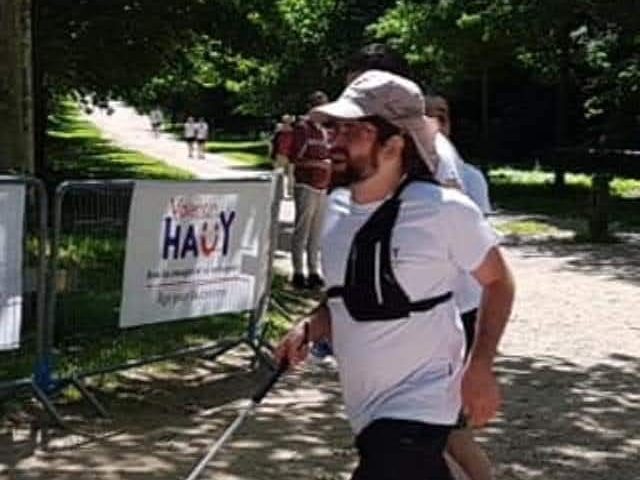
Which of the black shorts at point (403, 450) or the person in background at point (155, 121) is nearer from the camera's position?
the black shorts at point (403, 450)

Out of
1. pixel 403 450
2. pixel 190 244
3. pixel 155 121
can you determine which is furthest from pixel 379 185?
pixel 155 121

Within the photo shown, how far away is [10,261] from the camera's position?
6.83 meters

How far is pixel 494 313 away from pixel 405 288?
273 mm

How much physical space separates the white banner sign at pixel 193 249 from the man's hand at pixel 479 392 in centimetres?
414

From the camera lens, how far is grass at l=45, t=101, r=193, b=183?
31.1 metres

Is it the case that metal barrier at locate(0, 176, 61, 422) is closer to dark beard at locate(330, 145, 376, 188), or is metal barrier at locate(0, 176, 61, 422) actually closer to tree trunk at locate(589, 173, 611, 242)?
dark beard at locate(330, 145, 376, 188)

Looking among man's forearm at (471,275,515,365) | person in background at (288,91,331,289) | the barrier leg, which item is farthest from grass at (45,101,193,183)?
man's forearm at (471,275,515,365)

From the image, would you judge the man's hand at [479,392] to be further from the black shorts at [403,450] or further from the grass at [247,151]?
the grass at [247,151]

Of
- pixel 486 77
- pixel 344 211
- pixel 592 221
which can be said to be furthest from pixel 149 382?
pixel 486 77

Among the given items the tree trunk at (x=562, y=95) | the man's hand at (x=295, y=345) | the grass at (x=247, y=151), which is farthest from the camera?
the grass at (x=247, y=151)

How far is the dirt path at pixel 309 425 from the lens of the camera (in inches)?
255

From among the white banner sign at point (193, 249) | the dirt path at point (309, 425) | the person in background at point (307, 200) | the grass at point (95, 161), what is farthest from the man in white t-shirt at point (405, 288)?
the grass at point (95, 161)

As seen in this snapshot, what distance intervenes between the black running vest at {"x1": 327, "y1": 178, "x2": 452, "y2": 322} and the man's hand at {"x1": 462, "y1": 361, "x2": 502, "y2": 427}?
0.23m

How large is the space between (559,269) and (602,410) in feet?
25.3
